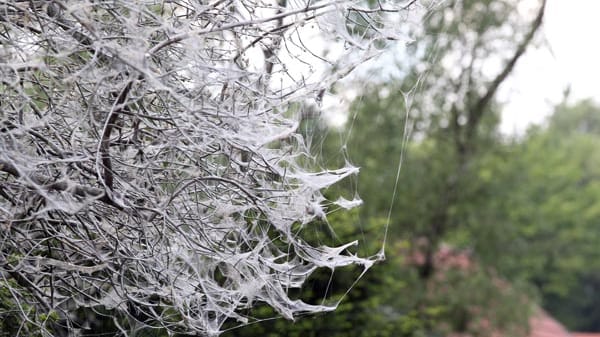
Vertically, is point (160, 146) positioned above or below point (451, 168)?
below

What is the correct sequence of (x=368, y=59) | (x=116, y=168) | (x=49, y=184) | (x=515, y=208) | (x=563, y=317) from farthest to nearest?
(x=563, y=317), (x=515, y=208), (x=368, y=59), (x=116, y=168), (x=49, y=184)

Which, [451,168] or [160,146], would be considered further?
[451,168]

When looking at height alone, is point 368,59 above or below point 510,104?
below

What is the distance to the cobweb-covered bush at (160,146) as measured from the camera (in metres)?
3.41

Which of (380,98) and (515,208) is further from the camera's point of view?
(515,208)

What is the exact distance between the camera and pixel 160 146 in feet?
11.8

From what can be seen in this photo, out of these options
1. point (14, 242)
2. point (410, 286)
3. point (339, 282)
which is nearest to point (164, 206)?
point (14, 242)

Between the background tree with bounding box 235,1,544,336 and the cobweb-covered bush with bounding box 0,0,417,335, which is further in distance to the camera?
the background tree with bounding box 235,1,544,336

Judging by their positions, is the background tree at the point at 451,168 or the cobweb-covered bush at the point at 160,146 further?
the background tree at the point at 451,168

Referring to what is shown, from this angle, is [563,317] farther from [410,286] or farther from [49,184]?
[49,184]

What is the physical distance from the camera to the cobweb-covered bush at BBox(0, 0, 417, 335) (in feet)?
11.2

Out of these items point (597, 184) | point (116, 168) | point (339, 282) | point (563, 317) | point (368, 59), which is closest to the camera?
point (116, 168)

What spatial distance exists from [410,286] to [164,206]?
11987 millimetres

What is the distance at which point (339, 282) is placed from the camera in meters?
8.09
